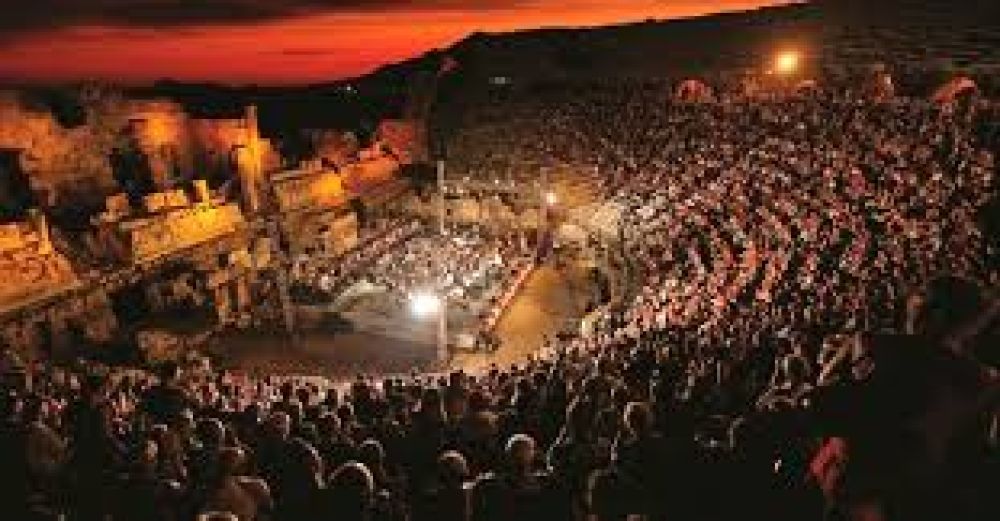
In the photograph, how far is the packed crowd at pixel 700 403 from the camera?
415 centimetres

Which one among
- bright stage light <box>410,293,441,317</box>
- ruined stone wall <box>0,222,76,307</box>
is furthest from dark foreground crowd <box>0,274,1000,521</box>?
bright stage light <box>410,293,441,317</box>

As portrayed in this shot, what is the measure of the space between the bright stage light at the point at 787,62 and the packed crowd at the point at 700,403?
254 inches

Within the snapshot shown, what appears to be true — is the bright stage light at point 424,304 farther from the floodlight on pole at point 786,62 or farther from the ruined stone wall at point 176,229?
the floodlight on pole at point 786,62

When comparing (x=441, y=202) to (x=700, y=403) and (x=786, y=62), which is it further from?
(x=700, y=403)

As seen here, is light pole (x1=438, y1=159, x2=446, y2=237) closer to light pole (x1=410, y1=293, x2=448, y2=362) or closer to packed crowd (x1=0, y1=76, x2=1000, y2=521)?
light pole (x1=410, y1=293, x2=448, y2=362)

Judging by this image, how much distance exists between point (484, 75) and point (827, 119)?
2024cm

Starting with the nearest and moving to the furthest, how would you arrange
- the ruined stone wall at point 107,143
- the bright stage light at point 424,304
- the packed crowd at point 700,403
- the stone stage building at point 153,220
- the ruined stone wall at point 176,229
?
the packed crowd at point 700,403 → the stone stage building at point 153,220 → the ruined stone wall at point 176,229 → the bright stage light at point 424,304 → the ruined stone wall at point 107,143

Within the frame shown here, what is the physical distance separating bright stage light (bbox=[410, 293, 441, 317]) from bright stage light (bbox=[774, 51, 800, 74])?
1329 cm

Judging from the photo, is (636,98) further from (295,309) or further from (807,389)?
(807,389)

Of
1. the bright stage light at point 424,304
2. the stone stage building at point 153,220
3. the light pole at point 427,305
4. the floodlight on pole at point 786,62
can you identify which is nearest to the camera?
the stone stage building at point 153,220

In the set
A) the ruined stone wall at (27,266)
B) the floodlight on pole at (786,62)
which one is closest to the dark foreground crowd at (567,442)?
the ruined stone wall at (27,266)

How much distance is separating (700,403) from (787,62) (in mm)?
21769

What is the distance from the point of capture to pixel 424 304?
22.5 metres

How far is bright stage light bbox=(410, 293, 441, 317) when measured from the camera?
2244 centimetres
